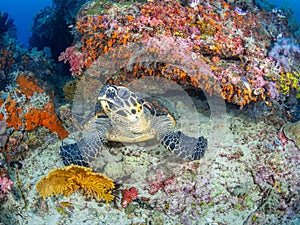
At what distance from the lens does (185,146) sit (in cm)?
347

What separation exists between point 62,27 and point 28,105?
5.06 metres

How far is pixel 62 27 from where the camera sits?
862 cm

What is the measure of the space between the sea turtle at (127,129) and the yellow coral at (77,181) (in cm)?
35

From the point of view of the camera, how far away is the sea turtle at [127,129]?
11.5 feet

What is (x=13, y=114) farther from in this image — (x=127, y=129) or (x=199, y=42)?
(x=199, y=42)

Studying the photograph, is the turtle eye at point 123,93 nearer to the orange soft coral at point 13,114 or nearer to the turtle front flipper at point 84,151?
the turtle front flipper at point 84,151

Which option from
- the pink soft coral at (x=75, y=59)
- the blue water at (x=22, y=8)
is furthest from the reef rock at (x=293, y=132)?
the blue water at (x=22, y=8)

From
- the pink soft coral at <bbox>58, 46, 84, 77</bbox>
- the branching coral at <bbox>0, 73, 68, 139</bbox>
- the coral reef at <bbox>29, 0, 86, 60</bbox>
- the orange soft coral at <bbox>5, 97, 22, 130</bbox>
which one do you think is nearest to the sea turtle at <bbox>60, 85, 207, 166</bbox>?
the branching coral at <bbox>0, 73, 68, 139</bbox>

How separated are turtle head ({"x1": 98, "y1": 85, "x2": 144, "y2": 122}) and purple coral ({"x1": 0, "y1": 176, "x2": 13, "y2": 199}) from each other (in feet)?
5.20

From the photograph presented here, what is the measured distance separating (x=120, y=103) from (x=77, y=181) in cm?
118

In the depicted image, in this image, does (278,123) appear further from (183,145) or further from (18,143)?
(18,143)

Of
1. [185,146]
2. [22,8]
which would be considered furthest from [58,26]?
[22,8]

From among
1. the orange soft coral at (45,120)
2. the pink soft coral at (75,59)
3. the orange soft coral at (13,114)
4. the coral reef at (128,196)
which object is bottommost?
the coral reef at (128,196)

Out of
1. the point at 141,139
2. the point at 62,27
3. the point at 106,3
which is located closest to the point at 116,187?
the point at 141,139
